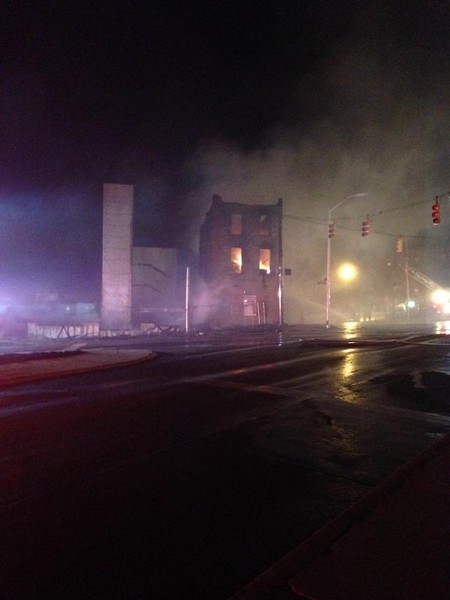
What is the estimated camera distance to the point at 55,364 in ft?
41.1

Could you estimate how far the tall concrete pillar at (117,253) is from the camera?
106 ft

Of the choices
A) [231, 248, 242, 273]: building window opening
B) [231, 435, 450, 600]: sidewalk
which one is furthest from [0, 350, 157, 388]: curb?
[231, 248, 242, 273]: building window opening

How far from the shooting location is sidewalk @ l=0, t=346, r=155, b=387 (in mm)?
10727

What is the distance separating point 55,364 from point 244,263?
1027 inches

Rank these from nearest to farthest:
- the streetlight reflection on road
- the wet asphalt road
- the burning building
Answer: the wet asphalt road, the burning building, the streetlight reflection on road

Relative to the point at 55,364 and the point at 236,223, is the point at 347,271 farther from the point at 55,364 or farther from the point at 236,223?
the point at 55,364

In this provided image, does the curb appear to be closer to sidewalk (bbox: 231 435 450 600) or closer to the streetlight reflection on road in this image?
sidewalk (bbox: 231 435 450 600)

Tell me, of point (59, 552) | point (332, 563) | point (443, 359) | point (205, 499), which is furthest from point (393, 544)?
point (443, 359)

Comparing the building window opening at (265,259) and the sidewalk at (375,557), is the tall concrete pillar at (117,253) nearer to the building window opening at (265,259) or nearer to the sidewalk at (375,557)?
the building window opening at (265,259)

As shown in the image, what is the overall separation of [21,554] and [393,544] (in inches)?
93.7

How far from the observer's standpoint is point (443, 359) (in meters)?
14.5

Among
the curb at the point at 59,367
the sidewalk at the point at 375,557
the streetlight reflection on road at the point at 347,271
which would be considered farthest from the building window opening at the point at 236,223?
the sidewalk at the point at 375,557

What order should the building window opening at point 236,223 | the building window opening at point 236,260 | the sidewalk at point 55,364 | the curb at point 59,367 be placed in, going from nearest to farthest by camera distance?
the curb at point 59,367, the sidewalk at point 55,364, the building window opening at point 236,260, the building window opening at point 236,223

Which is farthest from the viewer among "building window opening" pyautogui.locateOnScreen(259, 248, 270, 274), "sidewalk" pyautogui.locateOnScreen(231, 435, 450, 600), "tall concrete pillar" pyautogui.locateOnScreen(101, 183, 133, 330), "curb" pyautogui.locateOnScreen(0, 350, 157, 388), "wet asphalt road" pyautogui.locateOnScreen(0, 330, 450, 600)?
"building window opening" pyautogui.locateOnScreen(259, 248, 270, 274)
